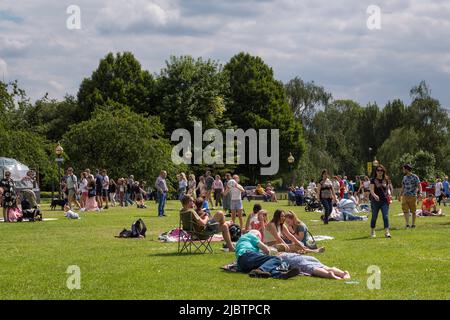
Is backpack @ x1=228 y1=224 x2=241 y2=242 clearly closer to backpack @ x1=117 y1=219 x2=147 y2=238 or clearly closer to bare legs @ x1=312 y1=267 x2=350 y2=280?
backpack @ x1=117 y1=219 x2=147 y2=238

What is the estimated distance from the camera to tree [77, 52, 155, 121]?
215 ft

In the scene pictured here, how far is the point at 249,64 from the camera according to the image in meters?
71.8

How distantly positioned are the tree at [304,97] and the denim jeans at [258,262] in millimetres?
70868

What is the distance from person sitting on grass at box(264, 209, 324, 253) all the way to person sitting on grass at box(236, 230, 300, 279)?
1313 mm

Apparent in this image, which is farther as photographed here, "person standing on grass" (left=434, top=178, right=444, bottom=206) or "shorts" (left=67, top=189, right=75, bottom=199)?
"person standing on grass" (left=434, top=178, right=444, bottom=206)

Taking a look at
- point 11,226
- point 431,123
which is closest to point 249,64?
point 431,123

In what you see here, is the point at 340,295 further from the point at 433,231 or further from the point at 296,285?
the point at 433,231

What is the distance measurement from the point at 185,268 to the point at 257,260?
1493mm

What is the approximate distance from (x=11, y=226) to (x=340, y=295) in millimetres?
16108

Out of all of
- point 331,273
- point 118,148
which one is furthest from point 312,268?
point 118,148

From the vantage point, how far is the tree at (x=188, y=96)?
64.0m

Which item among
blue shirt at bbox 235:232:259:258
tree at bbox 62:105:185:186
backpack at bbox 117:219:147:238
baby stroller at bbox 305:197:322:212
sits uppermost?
tree at bbox 62:105:185:186

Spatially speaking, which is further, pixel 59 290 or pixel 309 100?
pixel 309 100

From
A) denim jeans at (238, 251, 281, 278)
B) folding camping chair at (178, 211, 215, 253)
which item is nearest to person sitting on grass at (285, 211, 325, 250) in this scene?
folding camping chair at (178, 211, 215, 253)
